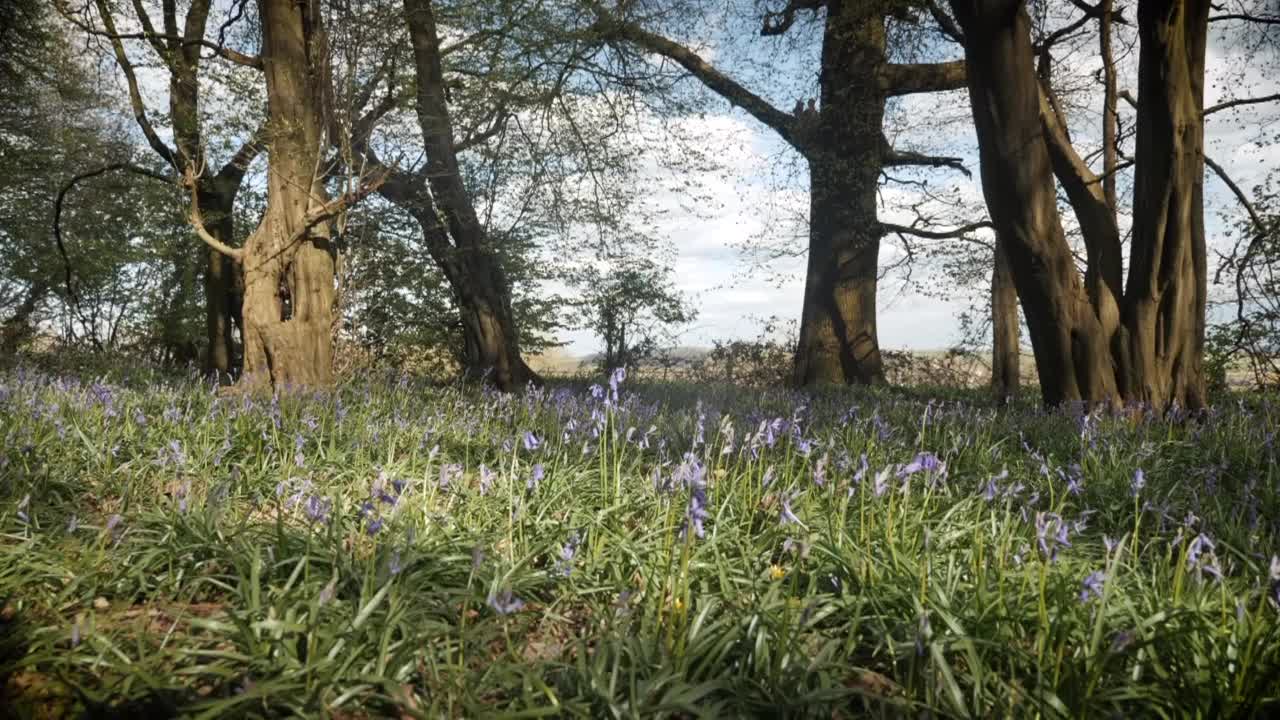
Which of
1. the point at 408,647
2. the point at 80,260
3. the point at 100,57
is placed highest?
the point at 100,57

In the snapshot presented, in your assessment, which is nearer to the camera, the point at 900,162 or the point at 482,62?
the point at 482,62

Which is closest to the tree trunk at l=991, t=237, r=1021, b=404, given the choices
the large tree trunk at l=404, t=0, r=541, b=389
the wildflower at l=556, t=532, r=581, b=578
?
the large tree trunk at l=404, t=0, r=541, b=389

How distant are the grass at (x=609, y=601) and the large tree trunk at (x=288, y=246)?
156 inches

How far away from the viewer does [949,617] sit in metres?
2.30

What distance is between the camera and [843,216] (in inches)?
559

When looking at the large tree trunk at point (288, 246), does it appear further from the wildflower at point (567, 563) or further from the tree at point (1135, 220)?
the tree at point (1135, 220)

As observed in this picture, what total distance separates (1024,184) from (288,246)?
7.49 m

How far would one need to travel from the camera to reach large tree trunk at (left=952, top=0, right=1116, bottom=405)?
23.9 ft

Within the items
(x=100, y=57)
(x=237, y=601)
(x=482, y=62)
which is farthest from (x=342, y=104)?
(x=237, y=601)

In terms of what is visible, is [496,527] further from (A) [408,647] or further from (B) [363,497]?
(A) [408,647]

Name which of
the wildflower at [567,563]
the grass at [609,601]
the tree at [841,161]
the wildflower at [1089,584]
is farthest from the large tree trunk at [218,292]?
the wildflower at [1089,584]

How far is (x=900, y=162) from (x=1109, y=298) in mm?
7868

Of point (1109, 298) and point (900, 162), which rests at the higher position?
point (900, 162)

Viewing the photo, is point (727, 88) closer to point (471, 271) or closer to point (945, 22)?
point (945, 22)
